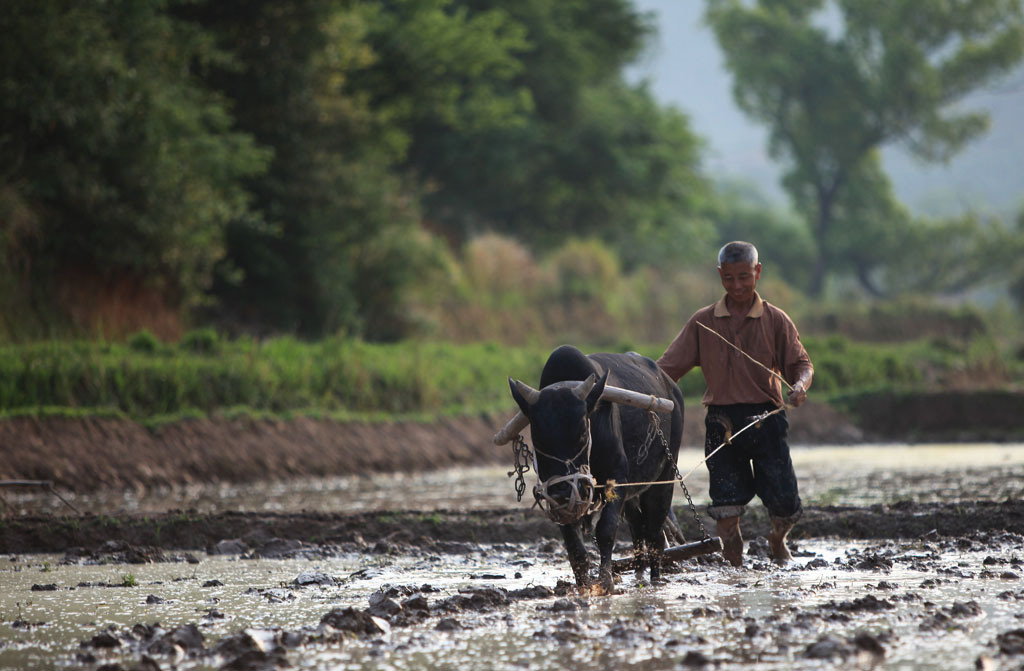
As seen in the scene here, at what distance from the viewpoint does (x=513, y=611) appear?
666 cm

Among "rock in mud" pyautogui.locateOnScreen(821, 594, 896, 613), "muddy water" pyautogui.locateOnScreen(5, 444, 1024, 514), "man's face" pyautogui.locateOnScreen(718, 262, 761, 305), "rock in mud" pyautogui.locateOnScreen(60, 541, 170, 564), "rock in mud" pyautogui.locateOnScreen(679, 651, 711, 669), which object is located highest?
"man's face" pyautogui.locateOnScreen(718, 262, 761, 305)

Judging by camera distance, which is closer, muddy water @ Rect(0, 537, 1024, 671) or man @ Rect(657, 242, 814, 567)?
muddy water @ Rect(0, 537, 1024, 671)

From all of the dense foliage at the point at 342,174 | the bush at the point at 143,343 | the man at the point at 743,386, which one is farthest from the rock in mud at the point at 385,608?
the bush at the point at 143,343

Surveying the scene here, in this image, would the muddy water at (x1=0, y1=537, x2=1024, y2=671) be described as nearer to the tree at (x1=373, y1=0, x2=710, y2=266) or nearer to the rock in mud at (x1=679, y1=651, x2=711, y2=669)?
the rock in mud at (x1=679, y1=651, x2=711, y2=669)

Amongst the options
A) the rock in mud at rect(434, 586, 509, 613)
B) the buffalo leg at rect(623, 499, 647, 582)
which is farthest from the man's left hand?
the rock in mud at rect(434, 586, 509, 613)

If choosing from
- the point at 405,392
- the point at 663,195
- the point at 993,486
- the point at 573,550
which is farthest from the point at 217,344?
the point at 663,195

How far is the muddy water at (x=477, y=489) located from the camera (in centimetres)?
1223

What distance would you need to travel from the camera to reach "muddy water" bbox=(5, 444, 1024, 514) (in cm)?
1223

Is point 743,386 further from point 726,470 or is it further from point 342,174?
point 342,174

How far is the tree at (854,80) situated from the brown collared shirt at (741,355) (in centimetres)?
4921

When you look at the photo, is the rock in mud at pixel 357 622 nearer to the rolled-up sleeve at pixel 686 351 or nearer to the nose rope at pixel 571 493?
the nose rope at pixel 571 493

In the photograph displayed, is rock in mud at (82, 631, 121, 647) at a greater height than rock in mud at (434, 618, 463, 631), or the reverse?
rock in mud at (82, 631, 121, 647)

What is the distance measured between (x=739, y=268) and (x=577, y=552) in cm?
207

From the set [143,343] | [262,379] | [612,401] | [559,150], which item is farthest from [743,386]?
[559,150]
